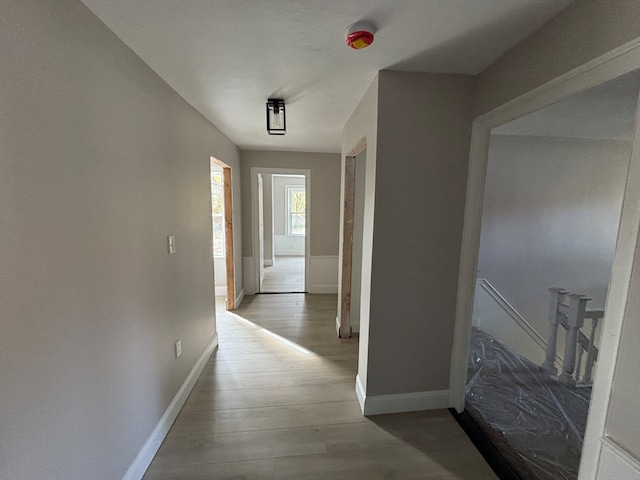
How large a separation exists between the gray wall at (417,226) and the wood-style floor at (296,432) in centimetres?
27

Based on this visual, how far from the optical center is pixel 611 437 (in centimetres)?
90

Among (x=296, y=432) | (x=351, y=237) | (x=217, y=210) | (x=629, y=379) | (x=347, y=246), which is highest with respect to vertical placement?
(x=217, y=210)

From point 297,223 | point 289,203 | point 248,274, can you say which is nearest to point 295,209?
point 289,203

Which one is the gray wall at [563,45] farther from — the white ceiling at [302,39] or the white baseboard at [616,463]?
the white baseboard at [616,463]

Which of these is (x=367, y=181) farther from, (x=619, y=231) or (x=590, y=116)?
(x=590, y=116)

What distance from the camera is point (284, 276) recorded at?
18.8ft

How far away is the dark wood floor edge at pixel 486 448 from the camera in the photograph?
1.50 meters

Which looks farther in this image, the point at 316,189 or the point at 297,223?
the point at 297,223

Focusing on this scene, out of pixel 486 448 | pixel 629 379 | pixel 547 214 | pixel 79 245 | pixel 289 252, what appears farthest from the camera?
pixel 289 252

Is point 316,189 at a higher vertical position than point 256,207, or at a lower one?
higher

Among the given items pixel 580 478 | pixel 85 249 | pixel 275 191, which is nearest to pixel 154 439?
pixel 85 249

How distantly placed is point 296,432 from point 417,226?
156cm

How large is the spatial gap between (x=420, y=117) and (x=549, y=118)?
156 centimetres

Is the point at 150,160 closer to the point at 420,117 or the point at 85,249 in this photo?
the point at 85,249
